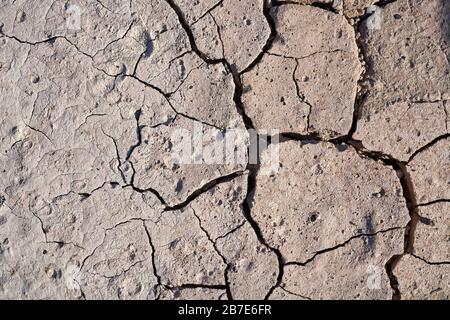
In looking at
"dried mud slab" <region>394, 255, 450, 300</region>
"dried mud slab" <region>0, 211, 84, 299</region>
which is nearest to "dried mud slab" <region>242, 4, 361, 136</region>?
"dried mud slab" <region>394, 255, 450, 300</region>

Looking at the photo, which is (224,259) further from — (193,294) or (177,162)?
(177,162)

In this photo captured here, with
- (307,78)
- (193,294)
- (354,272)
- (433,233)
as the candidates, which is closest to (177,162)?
(193,294)

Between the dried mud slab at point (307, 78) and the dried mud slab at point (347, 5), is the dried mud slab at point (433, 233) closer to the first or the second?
the dried mud slab at point (307, 78)

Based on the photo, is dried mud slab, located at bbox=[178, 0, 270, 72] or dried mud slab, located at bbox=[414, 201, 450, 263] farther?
dried mud slab, located at bbox=[178, 0, 270, 72]

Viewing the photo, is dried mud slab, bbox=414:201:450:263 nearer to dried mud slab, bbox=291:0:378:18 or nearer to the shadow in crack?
the shadow in crack

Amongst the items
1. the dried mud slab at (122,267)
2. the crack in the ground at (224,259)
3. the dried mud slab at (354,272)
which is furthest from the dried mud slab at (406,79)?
the dried mud slab at (122,267)

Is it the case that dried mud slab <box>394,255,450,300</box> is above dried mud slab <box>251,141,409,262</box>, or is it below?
below

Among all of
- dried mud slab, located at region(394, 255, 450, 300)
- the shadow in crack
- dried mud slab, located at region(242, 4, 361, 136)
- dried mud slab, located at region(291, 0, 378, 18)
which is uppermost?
dried mud slab, located at region(291, 0, 378, 18)
